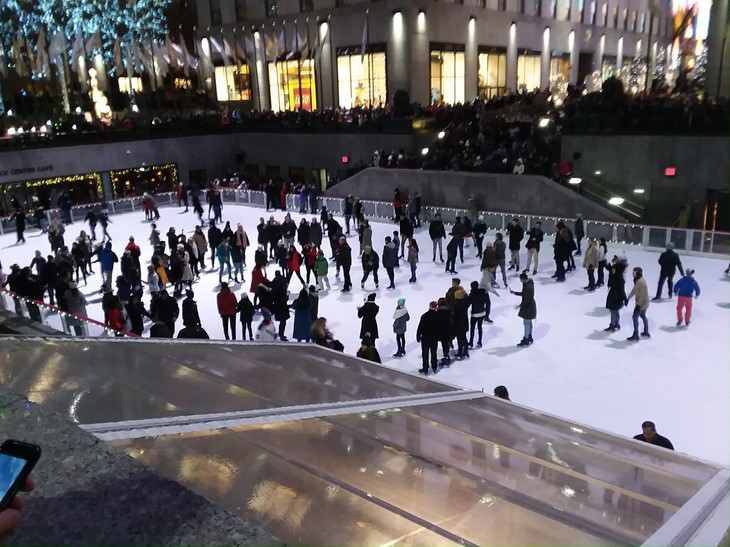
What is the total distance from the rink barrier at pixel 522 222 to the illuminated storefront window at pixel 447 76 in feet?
46.2

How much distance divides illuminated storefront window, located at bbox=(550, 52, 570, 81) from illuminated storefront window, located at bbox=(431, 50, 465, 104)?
11.7 m

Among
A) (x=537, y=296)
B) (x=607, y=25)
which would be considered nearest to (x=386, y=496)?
(x=537, y=296)

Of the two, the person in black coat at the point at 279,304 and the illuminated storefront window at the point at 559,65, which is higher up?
the illuminated storefront window at the point at 559,65

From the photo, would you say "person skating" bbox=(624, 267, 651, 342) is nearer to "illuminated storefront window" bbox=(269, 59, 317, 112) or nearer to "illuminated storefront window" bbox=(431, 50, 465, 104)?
"illuminated storefront window" bbox=(431, 50, 465, 104)

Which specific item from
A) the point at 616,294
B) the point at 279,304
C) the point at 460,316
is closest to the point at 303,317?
the point at 279,304

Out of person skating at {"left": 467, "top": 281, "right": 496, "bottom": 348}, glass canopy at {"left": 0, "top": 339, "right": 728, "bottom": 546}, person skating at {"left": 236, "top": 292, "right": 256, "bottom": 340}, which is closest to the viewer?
glass canopy at {"left": 0, "top": 339, "right": 728, "bottom": 546}

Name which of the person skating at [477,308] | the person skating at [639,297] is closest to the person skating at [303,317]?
the person skating at [477,308]

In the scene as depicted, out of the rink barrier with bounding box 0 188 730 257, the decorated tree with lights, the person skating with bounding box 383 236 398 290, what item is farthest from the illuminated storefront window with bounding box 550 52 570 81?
the person skating with bounding box 383 236 398 290

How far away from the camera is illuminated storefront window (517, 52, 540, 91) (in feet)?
139

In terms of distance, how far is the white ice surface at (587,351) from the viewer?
8.32 metres

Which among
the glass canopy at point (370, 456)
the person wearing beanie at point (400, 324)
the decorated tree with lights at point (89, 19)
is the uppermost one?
the decorated tree with lights at point (89, 19)

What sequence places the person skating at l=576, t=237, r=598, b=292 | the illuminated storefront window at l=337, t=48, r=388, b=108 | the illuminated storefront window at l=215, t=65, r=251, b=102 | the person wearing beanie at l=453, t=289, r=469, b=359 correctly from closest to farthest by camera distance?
the person wearing beanie at l=453, t=289, r=469, b=359 → the person skating at l=576, t=237, r=598, b=292 → the illuminated storefront window at l=337, t=48, r=388, b=108 → the illuminated storefront window at l=215, t=65, r=251, b=102

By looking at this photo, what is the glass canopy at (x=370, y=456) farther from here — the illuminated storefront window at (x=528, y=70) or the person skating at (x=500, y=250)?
the illuminated storefront window at (x=528, y=70)

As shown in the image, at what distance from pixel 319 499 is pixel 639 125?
67.7ft
